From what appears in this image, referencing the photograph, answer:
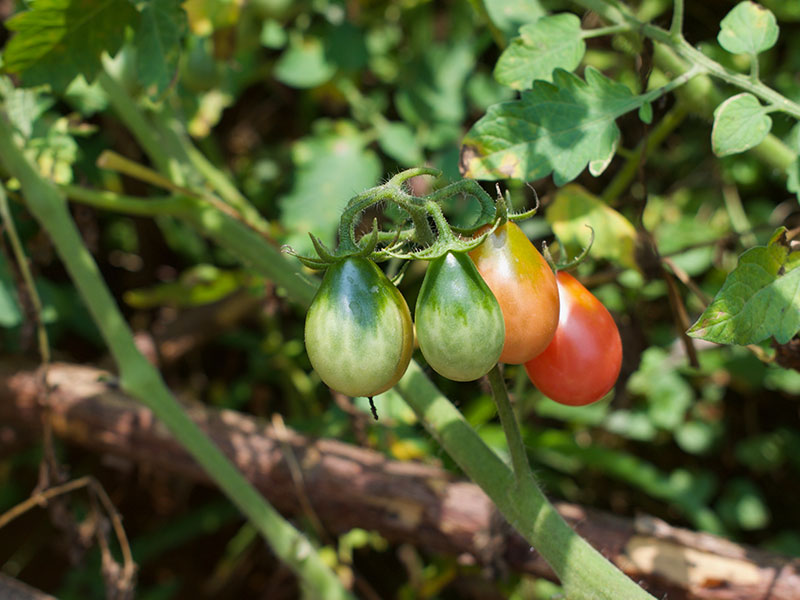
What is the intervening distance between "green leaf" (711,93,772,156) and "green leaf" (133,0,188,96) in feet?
2.55

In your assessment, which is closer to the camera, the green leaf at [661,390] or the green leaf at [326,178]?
the green leaf at [326,178]

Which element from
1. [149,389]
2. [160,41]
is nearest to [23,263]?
[149,389]

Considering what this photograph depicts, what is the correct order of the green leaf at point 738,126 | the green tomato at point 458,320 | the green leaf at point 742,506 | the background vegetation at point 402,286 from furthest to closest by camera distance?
the green leaf at point 742,506
the background vegetation at point 402,286
the green leaf at point 738,126
the green tomato at point 458,320

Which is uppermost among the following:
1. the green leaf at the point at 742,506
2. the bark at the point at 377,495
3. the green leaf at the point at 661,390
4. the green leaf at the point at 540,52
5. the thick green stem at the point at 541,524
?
the green leaf at the point at 540,52

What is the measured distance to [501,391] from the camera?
866 millimetres

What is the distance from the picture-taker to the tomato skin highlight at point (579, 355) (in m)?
0.88

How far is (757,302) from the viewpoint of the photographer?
86 centimetres

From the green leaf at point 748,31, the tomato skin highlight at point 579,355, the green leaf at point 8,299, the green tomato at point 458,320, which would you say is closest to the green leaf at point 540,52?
the green leaf at point 748,31

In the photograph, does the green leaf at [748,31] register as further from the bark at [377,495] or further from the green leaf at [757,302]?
the bark at [377,495]

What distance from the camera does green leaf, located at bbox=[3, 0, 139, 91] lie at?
Result: 1.16 meters

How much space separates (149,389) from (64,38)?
0.59 metres

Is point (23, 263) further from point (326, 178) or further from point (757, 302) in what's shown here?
point (757, 302)

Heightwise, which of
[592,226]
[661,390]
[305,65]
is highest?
[305,65]

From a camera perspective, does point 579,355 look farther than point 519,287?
Yes
